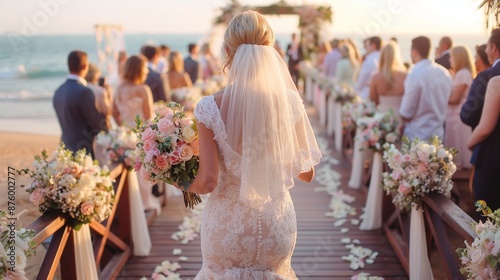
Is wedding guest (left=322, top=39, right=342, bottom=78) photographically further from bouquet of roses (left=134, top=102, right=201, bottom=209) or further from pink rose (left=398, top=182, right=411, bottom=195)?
bouquet of roses (left=134, top=102, right=201, bottom=209)

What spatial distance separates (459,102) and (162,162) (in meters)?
4.59

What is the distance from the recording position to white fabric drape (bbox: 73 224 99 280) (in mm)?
3824

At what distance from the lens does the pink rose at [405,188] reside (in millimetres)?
4137

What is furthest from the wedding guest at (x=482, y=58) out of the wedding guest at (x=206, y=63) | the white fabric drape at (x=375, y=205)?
the wedding guest at (x=206, y=63)

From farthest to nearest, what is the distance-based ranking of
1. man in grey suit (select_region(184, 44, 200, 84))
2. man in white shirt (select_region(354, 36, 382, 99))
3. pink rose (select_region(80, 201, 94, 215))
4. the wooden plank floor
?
man in grey suit (select_region(184, 44, 200, 84))
man in white shirt (select_region(354, 36, 382, 99))
the wooden plank floor
pink rose (select_region(80, 201, 94, 215))

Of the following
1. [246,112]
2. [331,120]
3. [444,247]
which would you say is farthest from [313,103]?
[246,112]

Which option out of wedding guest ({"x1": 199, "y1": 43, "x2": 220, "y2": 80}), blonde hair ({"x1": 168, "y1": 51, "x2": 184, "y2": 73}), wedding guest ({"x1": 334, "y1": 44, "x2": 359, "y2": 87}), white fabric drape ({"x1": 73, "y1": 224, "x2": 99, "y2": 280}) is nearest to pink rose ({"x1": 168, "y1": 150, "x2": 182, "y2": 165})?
white fabric drape ({"x1": 73, "y1": 224, "x2": 99, "y2": 280})

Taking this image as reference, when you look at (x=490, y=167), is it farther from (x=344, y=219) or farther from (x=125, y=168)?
(x=125, y=168)

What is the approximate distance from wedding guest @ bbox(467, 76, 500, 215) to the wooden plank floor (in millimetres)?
1060

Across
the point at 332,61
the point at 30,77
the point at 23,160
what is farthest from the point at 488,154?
the point at 30,77

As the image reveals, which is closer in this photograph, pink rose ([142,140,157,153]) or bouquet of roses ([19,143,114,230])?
pink rose ([142,140,157,153])

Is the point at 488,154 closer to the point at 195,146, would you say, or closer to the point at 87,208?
the point at 195,146

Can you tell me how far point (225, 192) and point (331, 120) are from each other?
9.10 metres

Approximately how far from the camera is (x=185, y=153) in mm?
2760
